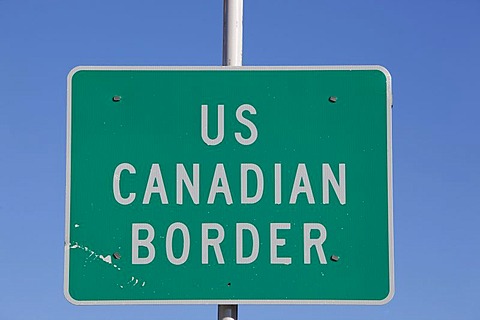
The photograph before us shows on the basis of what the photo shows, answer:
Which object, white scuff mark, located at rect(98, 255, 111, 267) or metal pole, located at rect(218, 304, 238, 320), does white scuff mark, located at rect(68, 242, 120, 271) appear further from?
metal pole, located at rect(218, 304, 238, 320)

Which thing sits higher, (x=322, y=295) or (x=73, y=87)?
(x=73, y=87)

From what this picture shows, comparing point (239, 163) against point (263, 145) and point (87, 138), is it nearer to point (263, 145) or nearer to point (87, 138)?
point (263, 145)

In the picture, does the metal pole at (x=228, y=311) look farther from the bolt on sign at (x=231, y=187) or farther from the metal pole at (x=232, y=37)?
the metal pole at (x=232, y=37)

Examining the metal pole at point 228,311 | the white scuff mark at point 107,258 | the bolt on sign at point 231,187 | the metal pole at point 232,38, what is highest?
the metal pole at point 232,38

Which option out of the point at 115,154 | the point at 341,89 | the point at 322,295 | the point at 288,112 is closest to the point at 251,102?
the point at 288,112

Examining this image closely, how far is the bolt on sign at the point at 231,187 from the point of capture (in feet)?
8.71

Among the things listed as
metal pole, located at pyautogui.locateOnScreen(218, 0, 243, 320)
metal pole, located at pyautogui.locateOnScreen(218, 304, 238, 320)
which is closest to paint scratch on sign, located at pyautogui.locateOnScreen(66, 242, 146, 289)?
metal pole, located at pyautogui.locateOnScreen(218, 304, 238, 320)

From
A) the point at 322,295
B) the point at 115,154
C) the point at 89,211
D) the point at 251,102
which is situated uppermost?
the point at 251,102

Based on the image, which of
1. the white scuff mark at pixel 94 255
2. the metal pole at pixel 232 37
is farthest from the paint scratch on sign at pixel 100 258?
the metal pole at pixel 232 37

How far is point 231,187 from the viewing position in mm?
2701

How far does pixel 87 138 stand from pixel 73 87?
192 mm

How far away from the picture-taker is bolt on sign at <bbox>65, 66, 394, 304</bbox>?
105 inches

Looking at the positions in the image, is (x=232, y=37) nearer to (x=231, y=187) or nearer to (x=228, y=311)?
(x=231, y=187)

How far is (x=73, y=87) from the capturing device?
2838 mm
